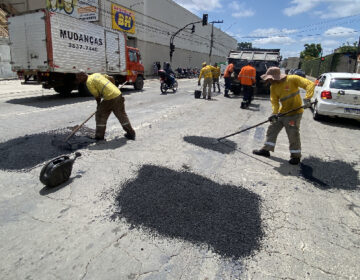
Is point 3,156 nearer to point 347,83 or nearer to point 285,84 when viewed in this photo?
Answer: point 285,84

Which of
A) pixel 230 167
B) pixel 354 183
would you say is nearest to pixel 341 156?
pixel 354 183

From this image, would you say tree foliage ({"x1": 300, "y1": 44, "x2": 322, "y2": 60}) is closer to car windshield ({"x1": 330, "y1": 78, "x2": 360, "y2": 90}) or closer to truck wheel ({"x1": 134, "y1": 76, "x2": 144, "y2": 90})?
truck wheel ({"x1": 134, "y1": 76, "x2": 144, "y2": 90})

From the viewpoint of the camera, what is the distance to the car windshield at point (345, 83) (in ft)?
23.1

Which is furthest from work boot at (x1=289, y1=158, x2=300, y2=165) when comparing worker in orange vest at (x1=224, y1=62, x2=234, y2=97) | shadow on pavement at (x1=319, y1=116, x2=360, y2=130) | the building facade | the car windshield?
the building facade

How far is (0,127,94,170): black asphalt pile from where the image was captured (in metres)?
3.80

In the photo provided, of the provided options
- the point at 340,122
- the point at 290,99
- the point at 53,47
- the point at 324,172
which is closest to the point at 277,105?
the point at 290,99

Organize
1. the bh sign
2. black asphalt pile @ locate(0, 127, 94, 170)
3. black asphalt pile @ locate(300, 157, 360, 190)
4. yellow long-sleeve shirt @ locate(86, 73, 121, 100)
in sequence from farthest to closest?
the bh sign → yellow long-sleeve shirt @ locate(86, 73, 121, 100) → black asphalt pile @ locate(0, 127, 94, 170) → black asphalt pile @ locate(300, 157, 360, 190)

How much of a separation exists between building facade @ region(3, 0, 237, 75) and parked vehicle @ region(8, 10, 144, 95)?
41.3 feet

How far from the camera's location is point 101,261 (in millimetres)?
2016

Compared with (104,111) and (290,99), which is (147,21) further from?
(290,99)

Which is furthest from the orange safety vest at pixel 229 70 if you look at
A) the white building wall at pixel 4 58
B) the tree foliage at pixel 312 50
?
the tree foliage at pixel 312 50

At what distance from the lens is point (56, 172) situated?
3084 mm

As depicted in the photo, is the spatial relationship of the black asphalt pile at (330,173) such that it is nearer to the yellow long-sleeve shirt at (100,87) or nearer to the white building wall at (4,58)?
the yellow long-sleeve shirt at (100,87)

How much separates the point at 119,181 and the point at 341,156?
4335 millimetres
